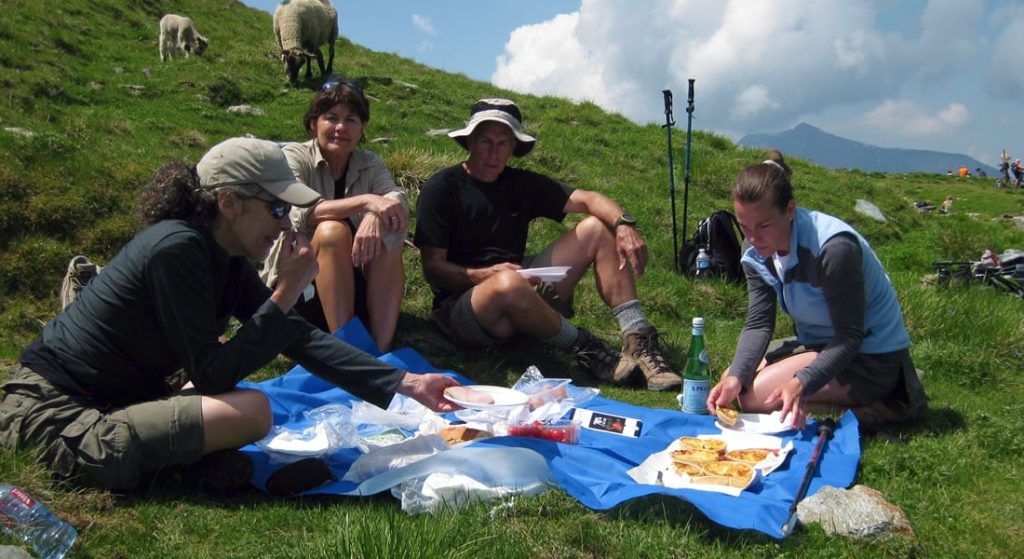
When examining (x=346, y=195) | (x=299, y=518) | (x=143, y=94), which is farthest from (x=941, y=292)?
(x=143, y=94)

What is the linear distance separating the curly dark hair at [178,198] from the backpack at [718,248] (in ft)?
18.5

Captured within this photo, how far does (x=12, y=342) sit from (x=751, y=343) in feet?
15.0

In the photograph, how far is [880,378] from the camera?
4.40m

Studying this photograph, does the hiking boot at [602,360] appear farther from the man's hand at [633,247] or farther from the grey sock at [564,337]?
the man's hand at [633,247]

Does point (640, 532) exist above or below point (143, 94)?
below

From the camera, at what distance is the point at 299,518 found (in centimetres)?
308

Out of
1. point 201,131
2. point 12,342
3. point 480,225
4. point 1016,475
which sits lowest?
point 1016,475

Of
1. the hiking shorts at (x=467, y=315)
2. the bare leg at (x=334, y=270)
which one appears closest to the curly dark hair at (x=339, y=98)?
the bare leg at (x=334, y=270)

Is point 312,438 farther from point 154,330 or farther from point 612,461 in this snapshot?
point 612,461

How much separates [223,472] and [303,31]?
14.1 meters

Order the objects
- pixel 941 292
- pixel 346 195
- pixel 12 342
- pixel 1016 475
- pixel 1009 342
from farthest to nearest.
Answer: pixel 941 292 < pixel 1009 342 < pixel 346 195 < pixel 12 342 < pixel 1016 475

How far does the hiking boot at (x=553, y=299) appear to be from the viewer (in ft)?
18.4

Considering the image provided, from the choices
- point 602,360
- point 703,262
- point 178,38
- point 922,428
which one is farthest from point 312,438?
point 178,38

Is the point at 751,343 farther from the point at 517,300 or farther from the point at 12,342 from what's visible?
the point at 12,342
